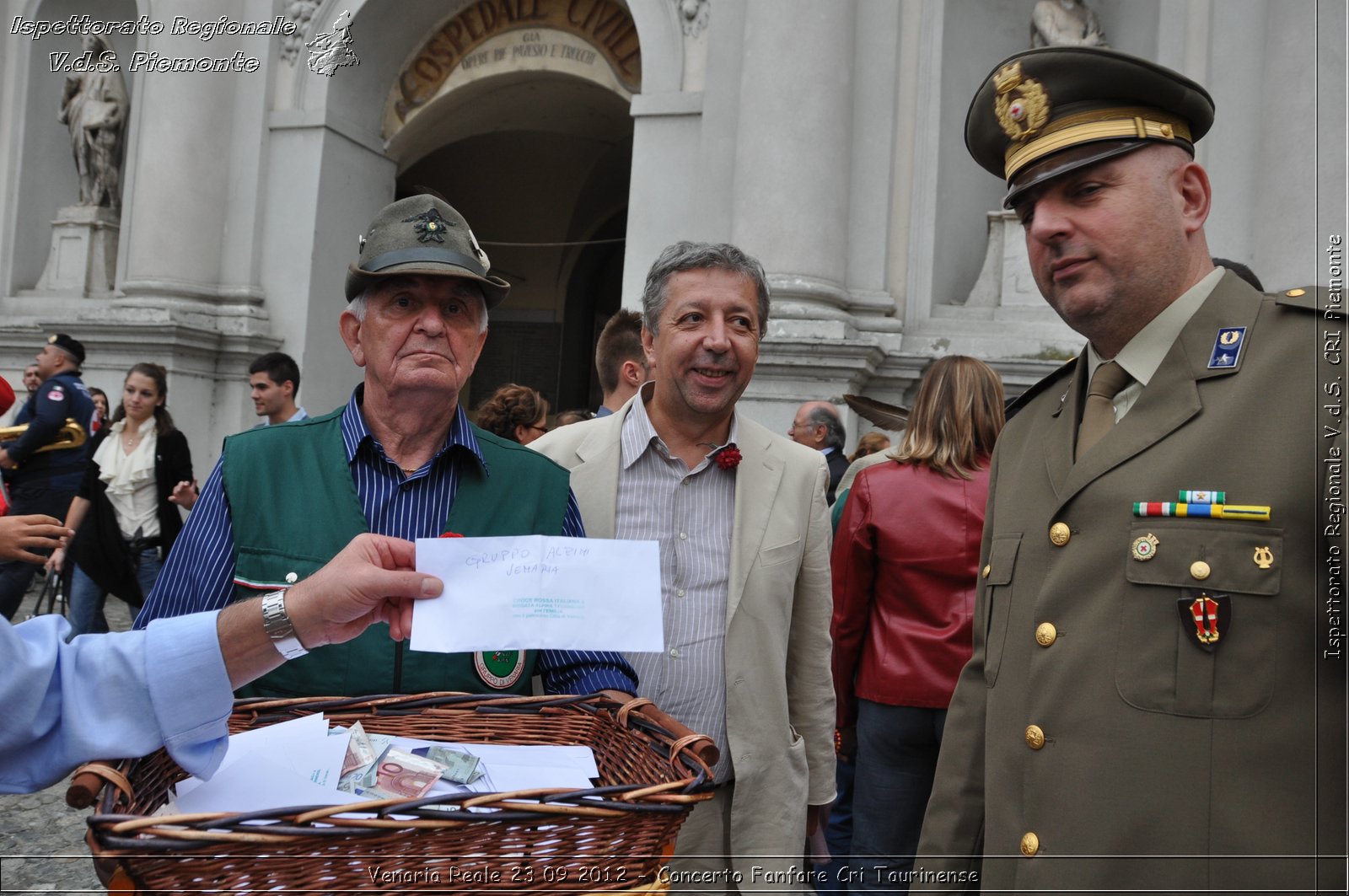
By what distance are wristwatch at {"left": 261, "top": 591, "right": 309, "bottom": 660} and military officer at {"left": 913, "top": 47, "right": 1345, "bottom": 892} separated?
3.80 feet

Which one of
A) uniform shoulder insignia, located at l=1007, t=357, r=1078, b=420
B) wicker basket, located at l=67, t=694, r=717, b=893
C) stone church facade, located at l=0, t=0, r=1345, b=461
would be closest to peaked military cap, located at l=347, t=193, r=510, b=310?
wicker basket, located at l=67, t=694, r=717, b=893

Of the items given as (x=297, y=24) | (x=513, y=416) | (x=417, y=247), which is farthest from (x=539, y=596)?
(x=297, y=24)

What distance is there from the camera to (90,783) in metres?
1.34

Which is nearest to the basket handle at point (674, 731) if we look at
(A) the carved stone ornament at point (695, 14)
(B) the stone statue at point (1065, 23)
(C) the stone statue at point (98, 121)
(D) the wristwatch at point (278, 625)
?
(D) the wristwatch at point (278, 625)

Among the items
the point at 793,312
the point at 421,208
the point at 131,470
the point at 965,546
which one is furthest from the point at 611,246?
the point at 421,208

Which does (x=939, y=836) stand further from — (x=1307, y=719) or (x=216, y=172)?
(x=216, y=172)

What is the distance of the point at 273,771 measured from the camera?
1.51 metres

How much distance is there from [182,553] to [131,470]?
5458 millimetres

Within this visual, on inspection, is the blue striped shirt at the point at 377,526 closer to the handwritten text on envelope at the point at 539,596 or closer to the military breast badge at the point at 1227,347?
the handwritten text on envelope at the point at 539,596

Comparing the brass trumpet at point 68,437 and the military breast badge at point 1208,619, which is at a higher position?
the brass trumpet at point 68,437

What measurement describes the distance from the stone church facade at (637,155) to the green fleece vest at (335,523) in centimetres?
553

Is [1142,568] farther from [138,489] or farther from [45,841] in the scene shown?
[138,489]

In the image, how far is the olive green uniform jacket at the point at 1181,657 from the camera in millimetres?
1562

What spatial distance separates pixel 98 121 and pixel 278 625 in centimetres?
1186
